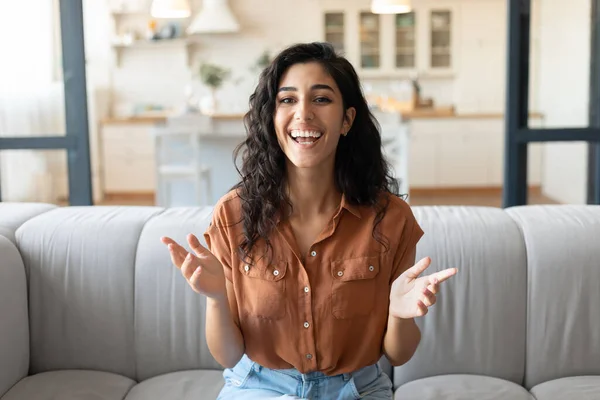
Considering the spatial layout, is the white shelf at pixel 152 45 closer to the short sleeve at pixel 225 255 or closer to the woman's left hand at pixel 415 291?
the short sleeve at pixel 225 255

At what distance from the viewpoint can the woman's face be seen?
1.39 metres

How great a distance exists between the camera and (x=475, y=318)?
1.88 metres

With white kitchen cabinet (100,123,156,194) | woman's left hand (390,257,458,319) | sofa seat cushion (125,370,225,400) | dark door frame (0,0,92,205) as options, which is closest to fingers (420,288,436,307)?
woman's left hand (390,257,458,319)

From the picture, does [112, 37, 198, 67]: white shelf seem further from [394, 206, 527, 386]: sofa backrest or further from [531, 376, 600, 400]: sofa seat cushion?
[531, 376, 600, 400]: sofa seat cushion

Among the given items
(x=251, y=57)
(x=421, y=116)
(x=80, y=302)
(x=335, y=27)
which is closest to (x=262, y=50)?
(x=251, y=57)

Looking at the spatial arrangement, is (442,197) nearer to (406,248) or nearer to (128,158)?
(128,158)

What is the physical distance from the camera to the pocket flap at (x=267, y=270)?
4.69ft

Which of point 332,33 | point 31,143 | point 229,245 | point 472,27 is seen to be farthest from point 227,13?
point 229,245

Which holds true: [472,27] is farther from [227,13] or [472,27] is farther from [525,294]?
[525,294]

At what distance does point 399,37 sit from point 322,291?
242 inches

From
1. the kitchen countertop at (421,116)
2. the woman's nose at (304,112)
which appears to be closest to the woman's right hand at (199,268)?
the woman's nose at (304,112)

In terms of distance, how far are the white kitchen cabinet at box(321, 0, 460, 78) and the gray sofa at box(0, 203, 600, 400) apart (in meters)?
5.47

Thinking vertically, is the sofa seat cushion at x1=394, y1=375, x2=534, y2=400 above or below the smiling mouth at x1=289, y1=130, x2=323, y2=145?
below

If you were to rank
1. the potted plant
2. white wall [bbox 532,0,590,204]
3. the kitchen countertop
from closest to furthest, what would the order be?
white wall [bbox 532,0,590,204], the potted plant, the kitchen countertop
